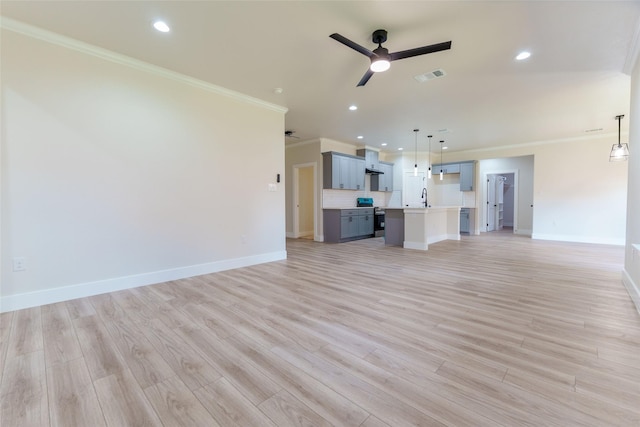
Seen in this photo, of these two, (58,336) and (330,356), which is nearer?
(330,356)

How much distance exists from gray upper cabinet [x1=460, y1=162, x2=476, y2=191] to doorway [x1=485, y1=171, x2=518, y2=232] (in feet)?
4.82

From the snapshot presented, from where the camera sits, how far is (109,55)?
10.3ft

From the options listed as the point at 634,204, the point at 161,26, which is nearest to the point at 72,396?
the point at 161,26

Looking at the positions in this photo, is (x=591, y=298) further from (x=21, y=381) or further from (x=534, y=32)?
(x=21, y=381)

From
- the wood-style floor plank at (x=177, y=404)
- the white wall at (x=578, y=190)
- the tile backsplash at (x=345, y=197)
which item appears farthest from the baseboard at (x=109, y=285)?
the white wall at (x=578, y=190)

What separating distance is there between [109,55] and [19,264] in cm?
247

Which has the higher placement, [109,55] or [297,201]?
[109,55]

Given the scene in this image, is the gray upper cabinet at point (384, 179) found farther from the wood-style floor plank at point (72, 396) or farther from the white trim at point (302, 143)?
the wood-style floor plank at point (72, 396)

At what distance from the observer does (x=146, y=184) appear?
11.3 ft

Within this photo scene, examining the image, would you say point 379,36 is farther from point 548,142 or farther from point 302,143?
point 548,142

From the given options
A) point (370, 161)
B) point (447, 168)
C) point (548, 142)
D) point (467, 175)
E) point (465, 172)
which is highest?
point (548, 142)

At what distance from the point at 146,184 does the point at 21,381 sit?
7.74 feet

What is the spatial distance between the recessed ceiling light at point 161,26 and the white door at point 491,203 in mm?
10406

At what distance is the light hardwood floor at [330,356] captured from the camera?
1.34 m
